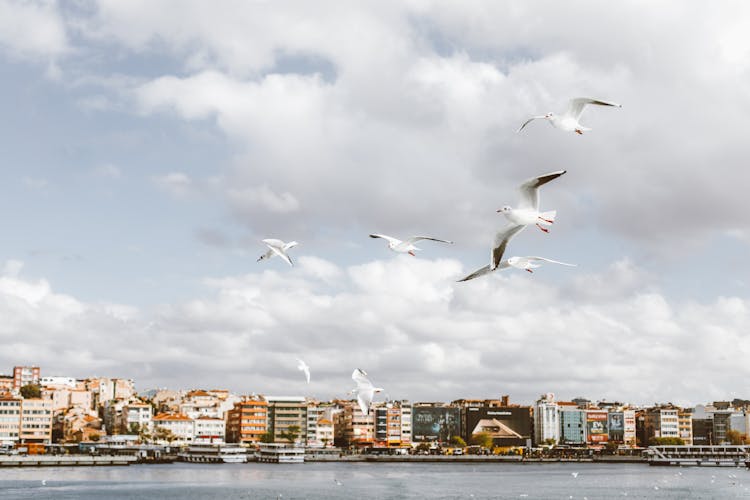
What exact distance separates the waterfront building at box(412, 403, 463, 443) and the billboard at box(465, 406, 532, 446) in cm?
188

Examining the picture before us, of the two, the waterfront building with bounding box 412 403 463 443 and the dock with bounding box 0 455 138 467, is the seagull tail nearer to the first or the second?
the dock with bounding box 0 455 138 467

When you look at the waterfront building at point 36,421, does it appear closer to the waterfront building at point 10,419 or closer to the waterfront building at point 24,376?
the waterfront building at point 10,419

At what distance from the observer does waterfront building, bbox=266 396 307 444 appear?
5044 inches

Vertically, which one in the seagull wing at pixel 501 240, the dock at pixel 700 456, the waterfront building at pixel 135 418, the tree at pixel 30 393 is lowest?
the dock at pixel 700 456

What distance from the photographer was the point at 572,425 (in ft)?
480

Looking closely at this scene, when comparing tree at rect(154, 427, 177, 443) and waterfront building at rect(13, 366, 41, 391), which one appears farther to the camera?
waterfront building at rect(13, 366, 41, 391)

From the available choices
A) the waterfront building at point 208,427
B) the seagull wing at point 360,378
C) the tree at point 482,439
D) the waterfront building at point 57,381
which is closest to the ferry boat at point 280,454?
the waterfront building at point 208,427

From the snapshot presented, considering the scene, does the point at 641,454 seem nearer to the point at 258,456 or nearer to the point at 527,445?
the point at 527,445

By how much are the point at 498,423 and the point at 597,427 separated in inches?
599

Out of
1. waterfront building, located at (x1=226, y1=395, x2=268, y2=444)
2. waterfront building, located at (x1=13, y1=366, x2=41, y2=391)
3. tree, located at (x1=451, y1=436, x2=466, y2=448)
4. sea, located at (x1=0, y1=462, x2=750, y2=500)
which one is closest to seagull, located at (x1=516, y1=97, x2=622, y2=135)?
sea, located at (x1=0, y1=462, x2=750, y2=500)

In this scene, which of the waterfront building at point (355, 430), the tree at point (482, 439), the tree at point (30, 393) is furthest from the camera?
the tree at point (30, 393)

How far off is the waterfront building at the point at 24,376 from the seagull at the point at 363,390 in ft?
471

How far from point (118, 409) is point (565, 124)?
404ft

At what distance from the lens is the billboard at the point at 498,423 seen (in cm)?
14225
